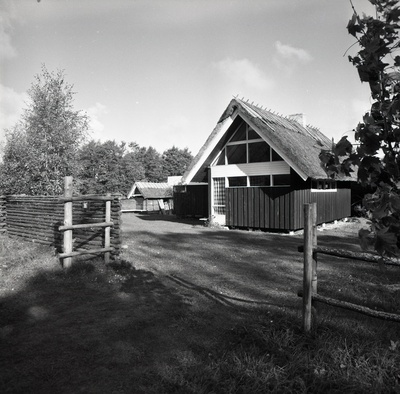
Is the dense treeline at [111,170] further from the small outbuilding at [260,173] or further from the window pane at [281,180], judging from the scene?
the window pane at [281,180]

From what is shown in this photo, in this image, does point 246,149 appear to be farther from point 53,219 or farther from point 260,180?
point 53,219

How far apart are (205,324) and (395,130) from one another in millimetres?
3359

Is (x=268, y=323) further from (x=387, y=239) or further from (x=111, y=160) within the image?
(x=111, y=160)

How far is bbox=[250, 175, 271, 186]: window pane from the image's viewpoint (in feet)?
49.6

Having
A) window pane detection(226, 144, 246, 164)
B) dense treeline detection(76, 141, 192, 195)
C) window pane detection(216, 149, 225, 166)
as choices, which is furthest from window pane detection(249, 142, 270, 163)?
dense treeline detection(76, 141, 192, 195)

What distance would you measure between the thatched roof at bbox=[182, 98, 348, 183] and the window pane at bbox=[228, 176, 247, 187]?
1579mm

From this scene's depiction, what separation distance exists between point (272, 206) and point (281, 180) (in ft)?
4.08

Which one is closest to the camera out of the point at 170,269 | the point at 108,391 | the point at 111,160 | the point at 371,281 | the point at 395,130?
the point at 395,130

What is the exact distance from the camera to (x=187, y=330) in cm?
426

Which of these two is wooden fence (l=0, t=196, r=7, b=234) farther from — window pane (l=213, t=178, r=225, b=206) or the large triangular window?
the large triangular window

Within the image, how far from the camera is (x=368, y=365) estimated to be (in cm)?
313

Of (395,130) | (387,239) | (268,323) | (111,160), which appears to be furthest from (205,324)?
(111,160)

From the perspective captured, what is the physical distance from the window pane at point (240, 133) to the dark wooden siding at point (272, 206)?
247 cm

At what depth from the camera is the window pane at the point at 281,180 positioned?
14.5 m
